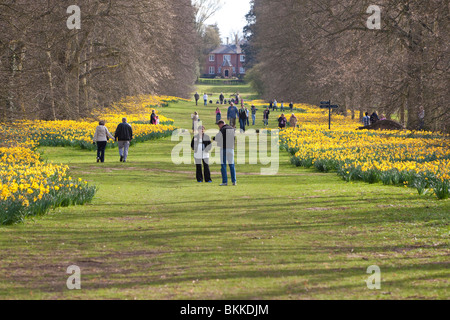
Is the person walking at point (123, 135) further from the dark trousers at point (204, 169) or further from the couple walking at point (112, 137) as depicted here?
the dark trousers at point (204, 169)

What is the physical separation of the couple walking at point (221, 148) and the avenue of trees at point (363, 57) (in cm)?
471

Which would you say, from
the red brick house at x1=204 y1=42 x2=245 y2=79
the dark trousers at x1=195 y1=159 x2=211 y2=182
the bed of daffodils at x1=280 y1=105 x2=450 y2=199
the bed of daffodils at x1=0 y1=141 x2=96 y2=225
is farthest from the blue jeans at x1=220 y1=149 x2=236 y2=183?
the red brick house at x1=204 y1=42 x2=245 y2=79

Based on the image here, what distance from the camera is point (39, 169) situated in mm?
13312

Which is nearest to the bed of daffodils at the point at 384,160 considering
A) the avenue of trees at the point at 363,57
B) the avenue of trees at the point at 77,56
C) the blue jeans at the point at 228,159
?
the avenue of trees at the point at 363,57

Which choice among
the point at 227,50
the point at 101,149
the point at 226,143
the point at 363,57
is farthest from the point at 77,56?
the point at 227,50

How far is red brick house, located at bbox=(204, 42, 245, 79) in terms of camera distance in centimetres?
16812

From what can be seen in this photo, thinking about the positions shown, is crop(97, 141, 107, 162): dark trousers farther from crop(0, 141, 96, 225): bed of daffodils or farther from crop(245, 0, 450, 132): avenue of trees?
crop(245, 0, 450, 132): avenue of trees

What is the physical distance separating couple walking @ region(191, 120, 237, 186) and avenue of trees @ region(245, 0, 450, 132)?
15.4ft

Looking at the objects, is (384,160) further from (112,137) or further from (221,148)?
(112,137)

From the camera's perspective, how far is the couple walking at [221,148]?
49.1 ft

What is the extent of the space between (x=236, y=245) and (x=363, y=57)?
24.0 meters

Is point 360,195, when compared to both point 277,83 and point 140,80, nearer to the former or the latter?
point 140,80

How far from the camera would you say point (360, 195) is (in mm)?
12703
